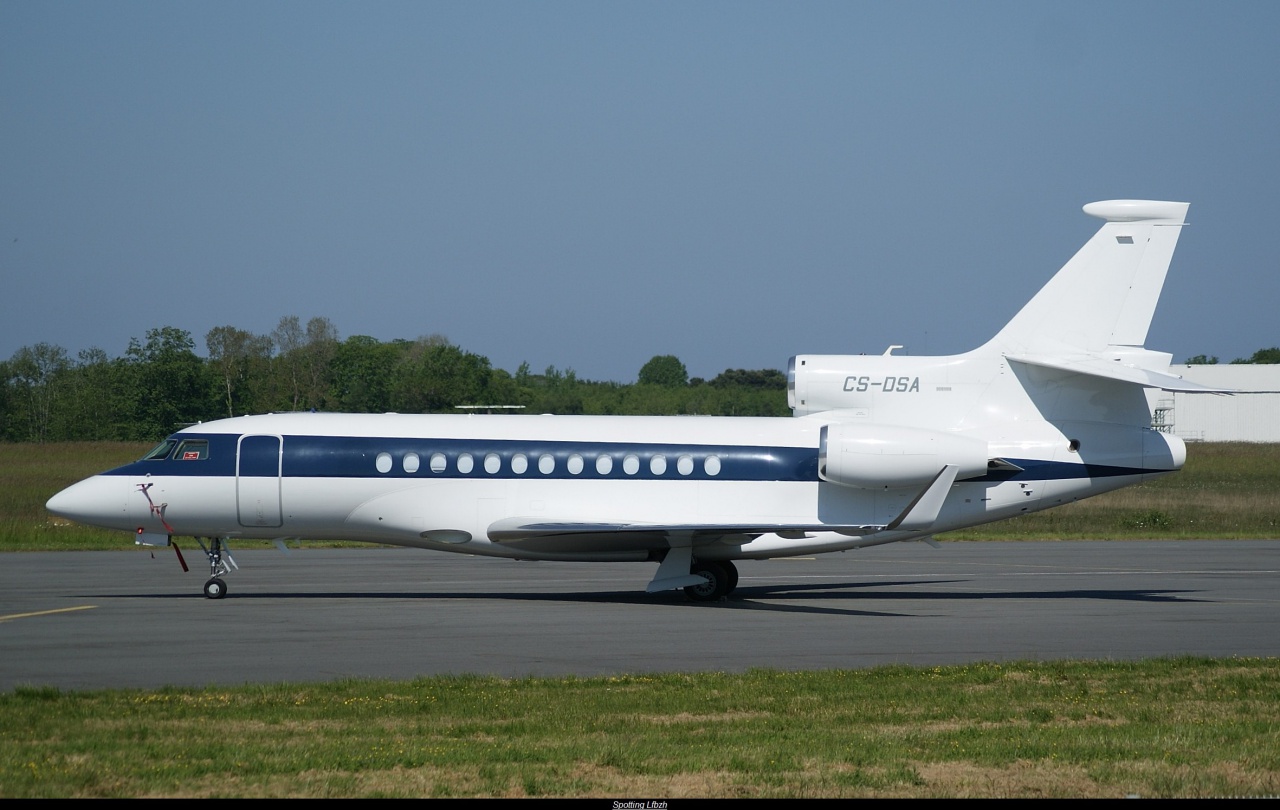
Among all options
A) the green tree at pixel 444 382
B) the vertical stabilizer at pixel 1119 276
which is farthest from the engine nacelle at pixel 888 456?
the green tree at pixel 444 382

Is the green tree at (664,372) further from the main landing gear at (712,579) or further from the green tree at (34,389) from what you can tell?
the main landing gear at (712,579)

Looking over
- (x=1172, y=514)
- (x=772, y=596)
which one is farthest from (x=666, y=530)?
(x=1172, y=514)

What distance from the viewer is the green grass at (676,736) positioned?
805 cm

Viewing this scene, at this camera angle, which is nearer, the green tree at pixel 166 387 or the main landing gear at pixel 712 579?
the main landing gear at pixel 712 579

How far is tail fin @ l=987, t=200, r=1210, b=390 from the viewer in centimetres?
2002

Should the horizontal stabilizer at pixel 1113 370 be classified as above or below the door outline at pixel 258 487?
above

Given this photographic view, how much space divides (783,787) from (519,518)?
12599 mm

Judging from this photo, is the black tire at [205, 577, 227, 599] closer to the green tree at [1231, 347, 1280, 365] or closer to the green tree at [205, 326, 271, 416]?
the green tree at [205, 326, 271, 416]

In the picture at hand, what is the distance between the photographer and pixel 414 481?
20.4 m

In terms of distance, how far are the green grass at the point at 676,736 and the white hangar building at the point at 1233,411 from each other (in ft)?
246

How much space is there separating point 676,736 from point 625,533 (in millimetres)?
10064

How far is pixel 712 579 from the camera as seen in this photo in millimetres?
20625

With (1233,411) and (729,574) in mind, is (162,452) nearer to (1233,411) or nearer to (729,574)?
(729,574)

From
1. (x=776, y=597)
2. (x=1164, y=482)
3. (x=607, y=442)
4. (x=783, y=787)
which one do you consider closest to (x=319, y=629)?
(x=607, y=442)
